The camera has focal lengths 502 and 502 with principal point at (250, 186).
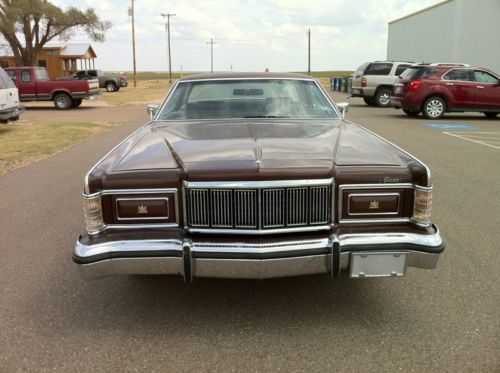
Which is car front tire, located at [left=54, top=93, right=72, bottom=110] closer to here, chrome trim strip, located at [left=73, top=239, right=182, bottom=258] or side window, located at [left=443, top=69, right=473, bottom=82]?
side window, located at [left=443, top=69, right=473, bottom=82]

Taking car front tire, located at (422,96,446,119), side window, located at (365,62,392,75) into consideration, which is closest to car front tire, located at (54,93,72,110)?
side window, located at (365,62,392,75)

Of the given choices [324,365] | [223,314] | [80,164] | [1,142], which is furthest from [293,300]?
[1,142]

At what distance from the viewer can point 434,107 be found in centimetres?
1594

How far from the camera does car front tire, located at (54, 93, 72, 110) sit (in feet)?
71.2

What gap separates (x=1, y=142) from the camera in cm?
1164

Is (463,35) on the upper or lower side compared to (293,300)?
upper

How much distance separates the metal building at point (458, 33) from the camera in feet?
93.6

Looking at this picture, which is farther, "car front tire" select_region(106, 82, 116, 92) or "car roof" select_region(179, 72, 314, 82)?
"car front tire" select_region(106, 82, 116, 92)

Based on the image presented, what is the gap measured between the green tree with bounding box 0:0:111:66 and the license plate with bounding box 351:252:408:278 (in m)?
36.2

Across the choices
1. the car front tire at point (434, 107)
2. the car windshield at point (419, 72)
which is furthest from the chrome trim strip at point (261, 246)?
the car front tire at point (434, 107)

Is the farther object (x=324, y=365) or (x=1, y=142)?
(x=1, y=142)

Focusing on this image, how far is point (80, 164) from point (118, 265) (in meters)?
6.26

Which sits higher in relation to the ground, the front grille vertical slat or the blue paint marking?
the front grille vertical slat

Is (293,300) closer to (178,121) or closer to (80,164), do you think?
(178,121)
